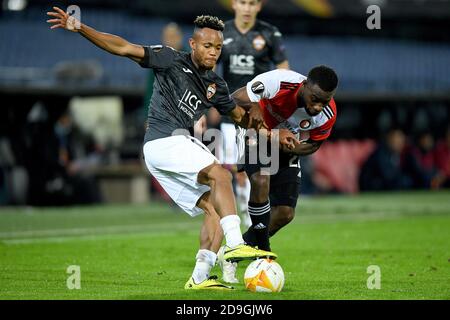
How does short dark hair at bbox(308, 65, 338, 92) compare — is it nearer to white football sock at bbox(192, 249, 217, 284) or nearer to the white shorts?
the white shorts

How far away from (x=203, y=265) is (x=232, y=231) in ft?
1.82

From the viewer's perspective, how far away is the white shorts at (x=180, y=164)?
7.27 meters

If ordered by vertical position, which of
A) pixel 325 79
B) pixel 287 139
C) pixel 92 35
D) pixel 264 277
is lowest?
pixel 264 277

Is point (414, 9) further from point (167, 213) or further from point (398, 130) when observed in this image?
point (167, 213)

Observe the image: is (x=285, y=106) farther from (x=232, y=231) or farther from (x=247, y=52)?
(x=247, y=52)

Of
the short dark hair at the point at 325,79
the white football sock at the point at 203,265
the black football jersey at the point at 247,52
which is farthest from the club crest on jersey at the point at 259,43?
the white football sock at the point at 203,265

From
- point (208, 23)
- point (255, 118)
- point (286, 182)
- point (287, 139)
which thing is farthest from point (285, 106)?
point (208, 23)

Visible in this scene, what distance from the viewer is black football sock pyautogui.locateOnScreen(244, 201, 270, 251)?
27.6 feet

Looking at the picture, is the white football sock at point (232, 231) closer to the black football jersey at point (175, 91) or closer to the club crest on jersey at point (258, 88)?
the black football jersey at point (175, 91)

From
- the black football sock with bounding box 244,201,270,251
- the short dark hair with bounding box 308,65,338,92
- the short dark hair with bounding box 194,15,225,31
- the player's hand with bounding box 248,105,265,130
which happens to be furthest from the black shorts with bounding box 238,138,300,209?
the short dark hair with bounding box 194,15,225,31

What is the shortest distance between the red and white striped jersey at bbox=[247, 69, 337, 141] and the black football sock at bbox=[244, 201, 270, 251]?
817mm

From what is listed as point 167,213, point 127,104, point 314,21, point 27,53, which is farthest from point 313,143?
point 314,21

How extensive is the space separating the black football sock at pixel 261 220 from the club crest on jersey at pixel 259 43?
3.49 meters

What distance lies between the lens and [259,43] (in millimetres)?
11398
